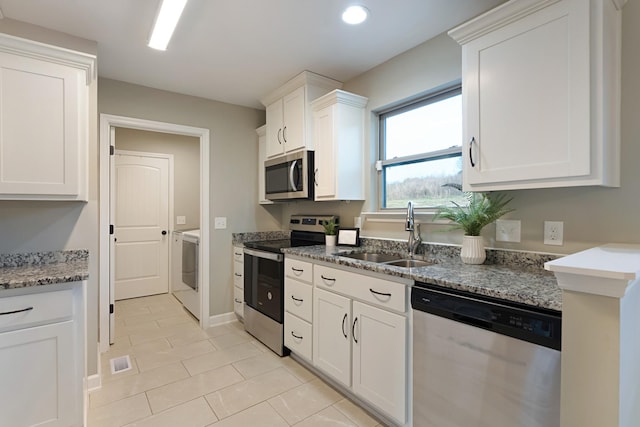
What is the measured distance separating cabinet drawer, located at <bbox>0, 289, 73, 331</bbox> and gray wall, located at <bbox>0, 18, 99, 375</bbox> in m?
0.58

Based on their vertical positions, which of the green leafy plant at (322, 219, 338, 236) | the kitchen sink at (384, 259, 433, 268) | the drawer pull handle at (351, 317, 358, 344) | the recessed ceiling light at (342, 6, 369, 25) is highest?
the recessed ceiling light at (342, 6, 369, 25)

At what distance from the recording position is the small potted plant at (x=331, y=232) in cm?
278

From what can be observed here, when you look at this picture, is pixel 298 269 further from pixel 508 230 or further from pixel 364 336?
pixel 508 230

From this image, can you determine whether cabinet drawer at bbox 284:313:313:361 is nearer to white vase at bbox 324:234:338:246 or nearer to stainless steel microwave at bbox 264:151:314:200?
white vase at bbox 324:234:338:246

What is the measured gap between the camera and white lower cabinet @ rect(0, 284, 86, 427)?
4.83 feet

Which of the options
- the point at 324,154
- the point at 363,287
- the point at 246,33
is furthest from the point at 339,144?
the point at 363,287

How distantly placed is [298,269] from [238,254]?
4.04 ft

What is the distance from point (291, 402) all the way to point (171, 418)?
2.36ft

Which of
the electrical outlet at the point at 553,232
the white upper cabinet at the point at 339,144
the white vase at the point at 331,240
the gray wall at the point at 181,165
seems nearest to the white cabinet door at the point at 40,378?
the white vase at the point at 331,240

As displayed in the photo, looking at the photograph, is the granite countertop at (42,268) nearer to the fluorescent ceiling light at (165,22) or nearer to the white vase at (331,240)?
the fluorescent ceiling light at (165,22)

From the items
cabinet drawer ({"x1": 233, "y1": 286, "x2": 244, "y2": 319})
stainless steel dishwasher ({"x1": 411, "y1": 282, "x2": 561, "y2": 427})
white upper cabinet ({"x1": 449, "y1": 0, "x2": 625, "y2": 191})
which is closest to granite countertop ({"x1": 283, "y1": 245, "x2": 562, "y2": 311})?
stainless steel dishwasher ({"x1": 411, "y1": 282, "x2": 561, "y2": 427})

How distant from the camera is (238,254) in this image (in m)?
3.40

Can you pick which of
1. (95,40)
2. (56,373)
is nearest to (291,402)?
(56,373)

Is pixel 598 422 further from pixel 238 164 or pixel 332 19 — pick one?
pixel 238 164
